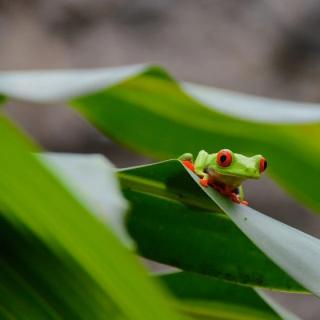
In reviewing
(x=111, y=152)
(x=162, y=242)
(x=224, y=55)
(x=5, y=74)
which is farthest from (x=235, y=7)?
(x=162, y=242)

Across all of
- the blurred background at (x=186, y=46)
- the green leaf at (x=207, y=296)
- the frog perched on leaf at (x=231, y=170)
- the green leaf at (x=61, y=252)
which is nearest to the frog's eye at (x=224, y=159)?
the frog perched on leaf at (x=231, y=170)

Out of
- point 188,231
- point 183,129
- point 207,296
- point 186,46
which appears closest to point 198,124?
point 183,129

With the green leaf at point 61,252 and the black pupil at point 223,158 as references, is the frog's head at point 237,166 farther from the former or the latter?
the green leaf at point 61,252

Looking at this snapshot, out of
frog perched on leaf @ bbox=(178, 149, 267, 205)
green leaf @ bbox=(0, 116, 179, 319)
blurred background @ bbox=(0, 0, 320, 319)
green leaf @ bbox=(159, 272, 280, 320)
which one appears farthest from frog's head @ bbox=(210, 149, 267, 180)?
blurred background @ bbox=(0, 0, 320, 319)

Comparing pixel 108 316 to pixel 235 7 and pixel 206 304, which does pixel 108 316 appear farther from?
pixel 235 7

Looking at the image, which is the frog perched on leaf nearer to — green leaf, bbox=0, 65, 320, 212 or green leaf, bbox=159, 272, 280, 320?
green leaf, bbox=159, 272, 280, 320

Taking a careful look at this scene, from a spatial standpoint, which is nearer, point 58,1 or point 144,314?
point 144,314
